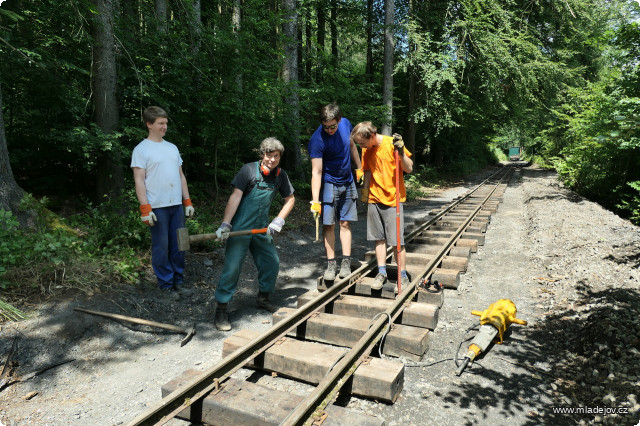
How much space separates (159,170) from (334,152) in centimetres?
214

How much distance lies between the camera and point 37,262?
4.57 m

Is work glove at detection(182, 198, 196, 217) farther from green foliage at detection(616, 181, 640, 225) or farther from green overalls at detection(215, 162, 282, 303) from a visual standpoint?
green foliage at detection(616, 181, 640, 225)

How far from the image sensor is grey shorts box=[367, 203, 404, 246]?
4703mm

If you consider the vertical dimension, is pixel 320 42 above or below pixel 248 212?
above

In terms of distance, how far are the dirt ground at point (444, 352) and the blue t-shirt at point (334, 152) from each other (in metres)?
1.75

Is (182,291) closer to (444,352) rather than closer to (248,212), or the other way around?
(248,212)

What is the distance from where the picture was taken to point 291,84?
1092cm

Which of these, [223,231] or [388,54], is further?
[388,54]

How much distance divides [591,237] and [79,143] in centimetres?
916

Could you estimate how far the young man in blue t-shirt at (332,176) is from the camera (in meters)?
4.64

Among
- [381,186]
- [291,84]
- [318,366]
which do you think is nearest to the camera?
[318,366]

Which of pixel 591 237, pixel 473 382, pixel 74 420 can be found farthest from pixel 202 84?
pixel 591 237

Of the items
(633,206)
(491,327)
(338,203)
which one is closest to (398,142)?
(338,203)

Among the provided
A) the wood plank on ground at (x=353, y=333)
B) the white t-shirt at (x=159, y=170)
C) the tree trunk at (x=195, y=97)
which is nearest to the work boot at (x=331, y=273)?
the wood plank on ground at (x=353, y=333)
